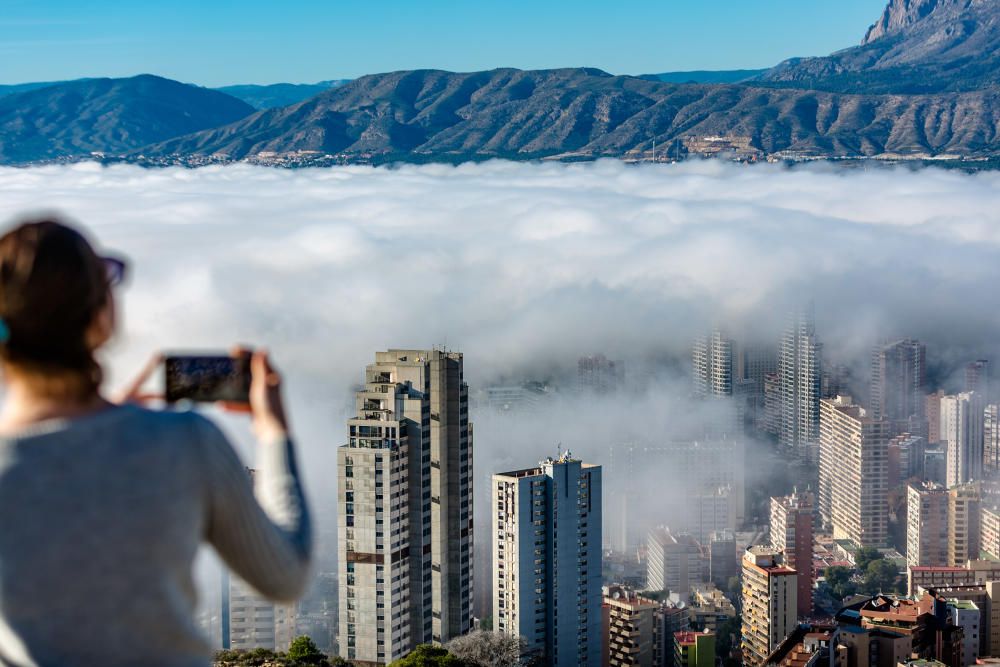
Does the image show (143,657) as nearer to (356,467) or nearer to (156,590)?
(156,590)

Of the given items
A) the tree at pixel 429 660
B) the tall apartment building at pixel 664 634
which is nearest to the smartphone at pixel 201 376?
the tree at pixel 429 660

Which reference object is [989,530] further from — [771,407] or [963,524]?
[771,407]

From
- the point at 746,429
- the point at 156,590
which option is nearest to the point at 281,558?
the point at 156,590

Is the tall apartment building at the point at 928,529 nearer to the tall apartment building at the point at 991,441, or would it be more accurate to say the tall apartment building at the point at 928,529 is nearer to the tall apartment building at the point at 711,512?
the tall apartment building at the point at 711,512

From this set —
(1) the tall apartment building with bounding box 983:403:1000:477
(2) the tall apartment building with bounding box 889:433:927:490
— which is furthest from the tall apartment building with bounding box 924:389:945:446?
(1) the tall apartment building with bounding box 983:403:1000:477

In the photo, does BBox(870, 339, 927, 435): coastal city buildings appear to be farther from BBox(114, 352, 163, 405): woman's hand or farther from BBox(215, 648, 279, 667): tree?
BBox(114, 352, 163, 405): woman's hand

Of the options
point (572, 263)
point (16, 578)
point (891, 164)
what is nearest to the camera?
point (16, 578)
